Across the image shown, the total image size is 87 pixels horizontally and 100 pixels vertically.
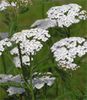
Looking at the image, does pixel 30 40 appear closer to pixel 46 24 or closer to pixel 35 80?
pixel 35 80

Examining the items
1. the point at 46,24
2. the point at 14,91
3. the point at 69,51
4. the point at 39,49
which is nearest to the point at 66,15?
the point at 46,24

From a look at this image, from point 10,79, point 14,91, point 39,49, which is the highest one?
point 39,49

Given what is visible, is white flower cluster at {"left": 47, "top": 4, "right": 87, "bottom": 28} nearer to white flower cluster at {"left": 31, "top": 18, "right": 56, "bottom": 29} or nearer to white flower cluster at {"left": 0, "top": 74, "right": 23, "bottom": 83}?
white flower cluster at {"left": 31, "top": 18, "right": 56, "bottom": 29}

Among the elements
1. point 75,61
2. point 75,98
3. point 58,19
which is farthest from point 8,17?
point 75,98

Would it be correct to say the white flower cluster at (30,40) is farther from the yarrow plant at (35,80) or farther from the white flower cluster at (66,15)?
the white flower cluster at (66,15)

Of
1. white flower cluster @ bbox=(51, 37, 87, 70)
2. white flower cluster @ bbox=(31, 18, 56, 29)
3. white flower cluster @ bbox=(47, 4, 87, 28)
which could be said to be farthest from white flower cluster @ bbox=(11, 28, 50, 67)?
white flower cluster @ bbox=(31, 18, 56, 29)

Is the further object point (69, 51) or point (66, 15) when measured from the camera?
point (66, 15)
